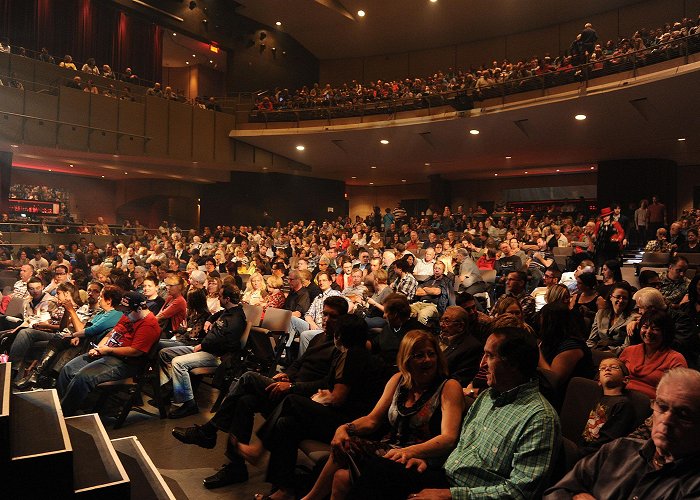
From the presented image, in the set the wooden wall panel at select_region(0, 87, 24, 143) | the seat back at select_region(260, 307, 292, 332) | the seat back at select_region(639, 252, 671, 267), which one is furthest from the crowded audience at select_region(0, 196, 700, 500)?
the wooden wall panel at select_region(0, 87, 24, 143)

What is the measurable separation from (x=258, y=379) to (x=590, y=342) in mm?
2499

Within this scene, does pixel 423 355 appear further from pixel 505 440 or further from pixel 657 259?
pixel 657 259

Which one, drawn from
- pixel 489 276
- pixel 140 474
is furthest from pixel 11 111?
pixel 140 474

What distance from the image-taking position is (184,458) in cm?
362

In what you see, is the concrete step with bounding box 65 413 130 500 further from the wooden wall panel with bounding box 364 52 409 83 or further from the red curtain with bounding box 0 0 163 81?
the wooden wall panel with bounding box 364 52 409 83

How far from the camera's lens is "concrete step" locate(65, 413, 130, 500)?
7.63 ft

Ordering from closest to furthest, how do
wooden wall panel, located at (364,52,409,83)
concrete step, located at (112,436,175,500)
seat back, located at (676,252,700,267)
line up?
concrete step, located at (112,436,175,500) < seat back, located at (676,252,700,267) < wooden wall panel, located at (364,52,409,83)

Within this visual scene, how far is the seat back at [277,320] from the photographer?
4.98 metres

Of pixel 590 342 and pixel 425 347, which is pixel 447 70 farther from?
pixel 425 347

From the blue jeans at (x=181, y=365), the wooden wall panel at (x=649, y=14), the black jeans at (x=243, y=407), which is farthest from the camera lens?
the wooden wall panel at (x=649, y=14)

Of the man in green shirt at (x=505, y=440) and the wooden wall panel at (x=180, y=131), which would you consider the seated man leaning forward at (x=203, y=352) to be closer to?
the man in green shirt at (x=505, y=440)

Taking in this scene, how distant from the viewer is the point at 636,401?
230cm

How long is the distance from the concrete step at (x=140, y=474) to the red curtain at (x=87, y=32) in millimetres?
16104

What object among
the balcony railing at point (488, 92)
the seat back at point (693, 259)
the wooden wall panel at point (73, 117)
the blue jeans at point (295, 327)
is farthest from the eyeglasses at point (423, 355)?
the wooden wall panel at point (73, 117)
